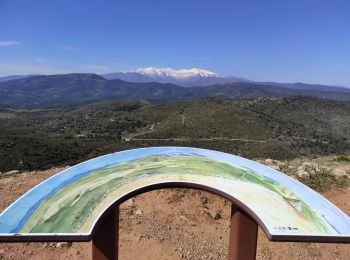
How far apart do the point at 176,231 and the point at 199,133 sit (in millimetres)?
61959

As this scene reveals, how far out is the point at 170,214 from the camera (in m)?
9.84

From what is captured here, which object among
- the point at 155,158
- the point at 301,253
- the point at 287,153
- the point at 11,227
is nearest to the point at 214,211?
the point at 301,253

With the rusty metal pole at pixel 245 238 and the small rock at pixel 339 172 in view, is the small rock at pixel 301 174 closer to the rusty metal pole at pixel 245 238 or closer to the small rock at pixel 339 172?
the small rock at pixel 339 172

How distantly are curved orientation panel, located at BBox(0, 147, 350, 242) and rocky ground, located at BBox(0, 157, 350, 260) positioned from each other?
8.96 feet

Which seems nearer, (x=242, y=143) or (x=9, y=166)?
(x=9, y=166)

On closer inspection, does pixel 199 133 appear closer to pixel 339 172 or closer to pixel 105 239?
pixel 339 172

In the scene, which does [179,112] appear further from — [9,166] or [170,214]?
[170,214]

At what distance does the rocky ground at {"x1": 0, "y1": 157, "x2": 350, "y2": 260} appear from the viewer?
27.1 ft

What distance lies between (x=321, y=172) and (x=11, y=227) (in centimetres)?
1055

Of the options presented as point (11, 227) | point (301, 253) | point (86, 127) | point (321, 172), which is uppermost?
point (11, 227)

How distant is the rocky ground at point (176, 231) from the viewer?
8.27m

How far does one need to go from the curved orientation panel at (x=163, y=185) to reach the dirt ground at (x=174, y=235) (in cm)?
272

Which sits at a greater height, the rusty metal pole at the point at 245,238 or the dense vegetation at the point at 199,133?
the rusty metal pole at the point at 245,238

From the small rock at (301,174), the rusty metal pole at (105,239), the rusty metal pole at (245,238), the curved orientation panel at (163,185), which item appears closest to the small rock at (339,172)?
the small rock at (301,174)
